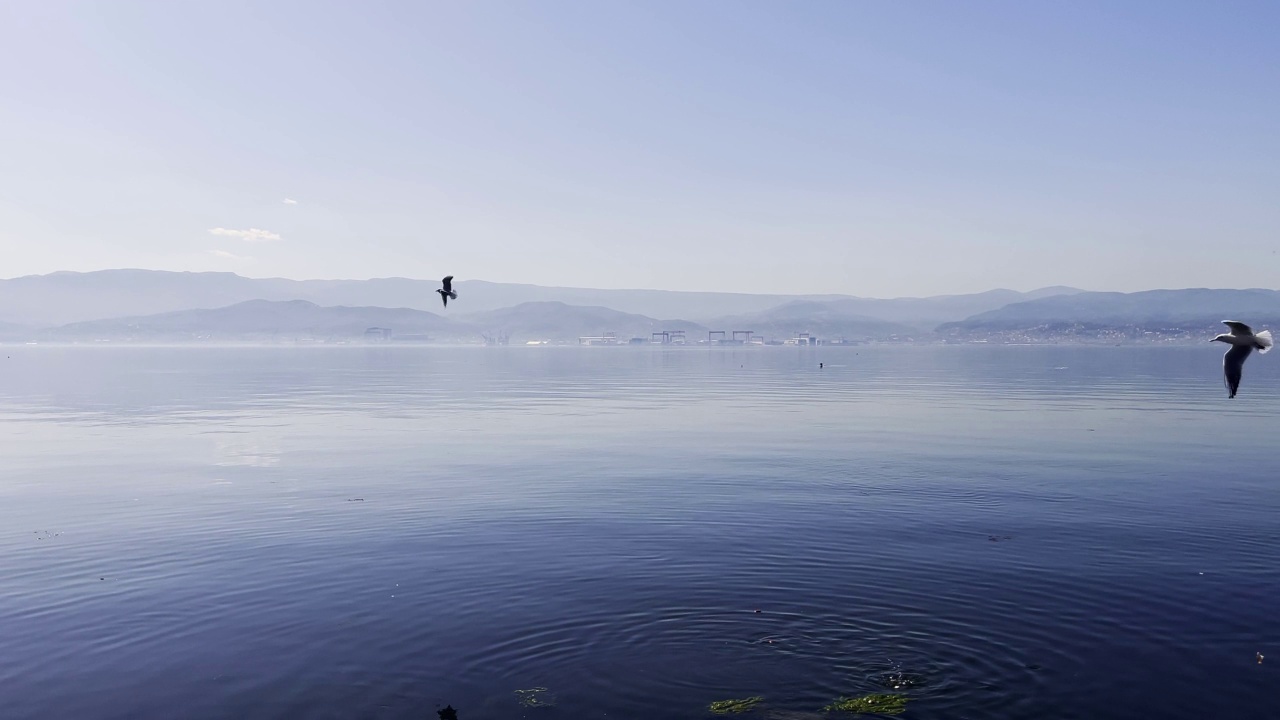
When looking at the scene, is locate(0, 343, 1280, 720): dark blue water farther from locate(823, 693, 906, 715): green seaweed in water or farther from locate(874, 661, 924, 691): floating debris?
locate(823, 693, 906, 715): green seaweed in water

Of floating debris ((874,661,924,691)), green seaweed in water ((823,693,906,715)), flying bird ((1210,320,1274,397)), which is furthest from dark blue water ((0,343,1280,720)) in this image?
flying bird ((1210,320,1274,397))

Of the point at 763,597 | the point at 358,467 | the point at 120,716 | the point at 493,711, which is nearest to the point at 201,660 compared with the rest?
the point at 120,716

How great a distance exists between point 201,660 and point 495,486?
2383 centimetres

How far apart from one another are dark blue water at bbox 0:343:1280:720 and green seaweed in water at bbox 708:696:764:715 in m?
0.26

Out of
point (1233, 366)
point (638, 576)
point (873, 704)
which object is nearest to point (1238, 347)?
point (1233, 366)

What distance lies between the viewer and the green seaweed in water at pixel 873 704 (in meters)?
18.5

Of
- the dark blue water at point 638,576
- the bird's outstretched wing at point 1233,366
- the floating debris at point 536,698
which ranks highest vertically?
the bird's outstretched wing at point 1233,366

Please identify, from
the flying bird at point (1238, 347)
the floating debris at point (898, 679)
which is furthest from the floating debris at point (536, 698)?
the flying bird at point (1238, 347)

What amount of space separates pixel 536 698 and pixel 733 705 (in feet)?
13.1

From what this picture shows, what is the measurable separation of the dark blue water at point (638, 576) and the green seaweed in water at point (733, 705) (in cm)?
26

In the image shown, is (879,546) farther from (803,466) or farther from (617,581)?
(803,466)

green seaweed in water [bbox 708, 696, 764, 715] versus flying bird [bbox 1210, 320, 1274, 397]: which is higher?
flying bird [bbox 1210, 320, 1274, 397]

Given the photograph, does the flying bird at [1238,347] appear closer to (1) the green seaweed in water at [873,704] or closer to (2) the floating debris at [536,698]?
(1) the green seaweed in water at [873,704]

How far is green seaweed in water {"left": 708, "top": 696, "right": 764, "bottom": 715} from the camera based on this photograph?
1867 centimetres
